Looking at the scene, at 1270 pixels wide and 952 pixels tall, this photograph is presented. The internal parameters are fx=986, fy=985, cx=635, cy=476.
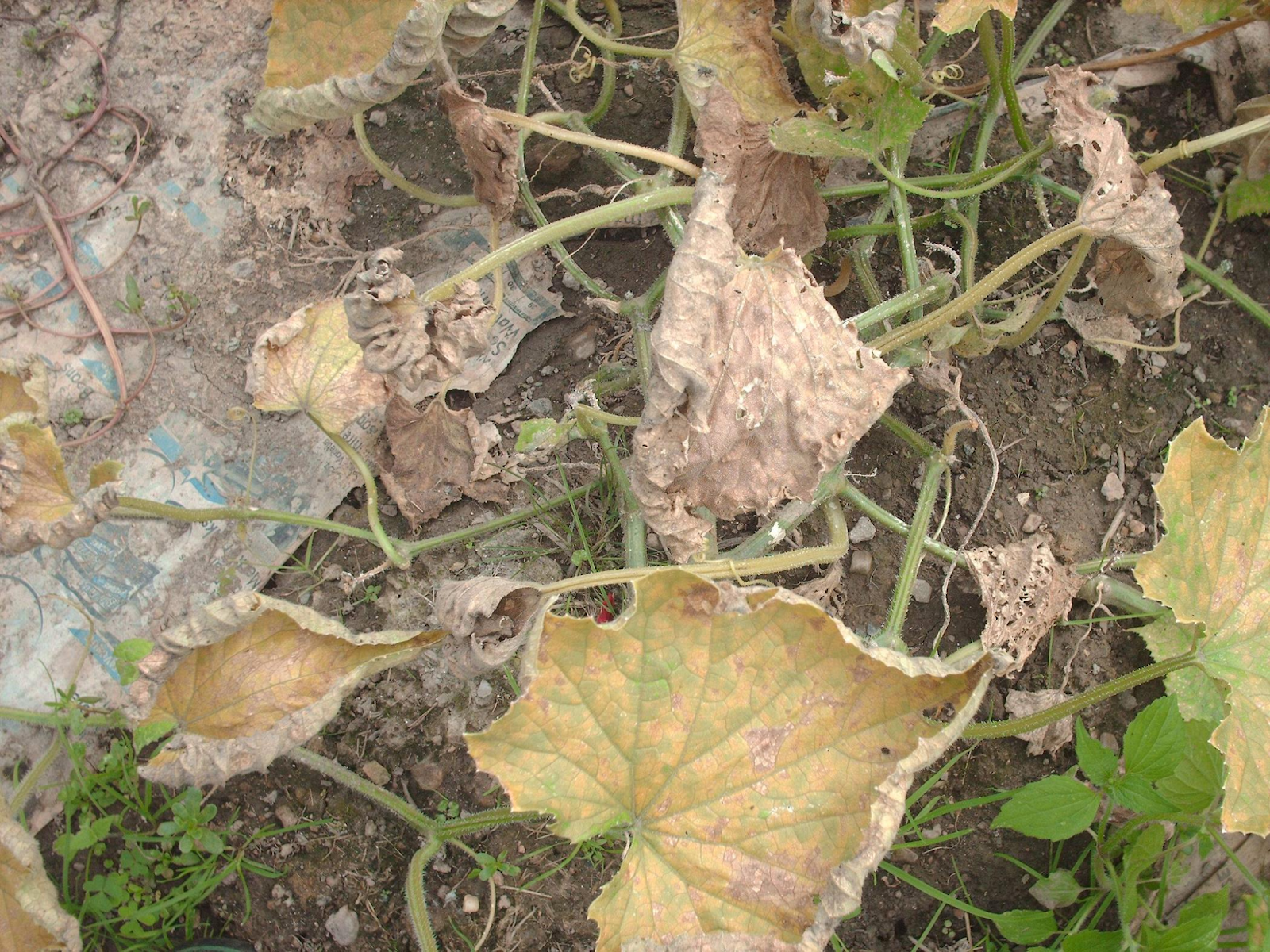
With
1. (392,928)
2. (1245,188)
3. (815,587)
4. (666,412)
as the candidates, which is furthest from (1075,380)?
(392,928)

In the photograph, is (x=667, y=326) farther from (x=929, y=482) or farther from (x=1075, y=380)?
(x=1075, y=380)

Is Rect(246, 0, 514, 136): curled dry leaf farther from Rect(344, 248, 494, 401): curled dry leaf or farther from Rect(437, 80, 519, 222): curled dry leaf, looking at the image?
Rect(344, 248, 494, 401): curled dry leaf

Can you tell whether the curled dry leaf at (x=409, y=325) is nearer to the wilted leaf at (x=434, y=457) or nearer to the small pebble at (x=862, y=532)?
the wilted leaf at (x=434, y=457)

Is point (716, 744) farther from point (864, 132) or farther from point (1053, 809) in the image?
point (864, 132)

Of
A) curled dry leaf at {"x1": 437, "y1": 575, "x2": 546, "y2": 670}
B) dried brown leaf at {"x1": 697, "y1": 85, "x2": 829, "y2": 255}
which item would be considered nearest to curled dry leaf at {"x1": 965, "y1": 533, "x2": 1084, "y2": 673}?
dried brown leaf at {"x1": 697, "y1": 85, "x2": 829, "y2": 255}

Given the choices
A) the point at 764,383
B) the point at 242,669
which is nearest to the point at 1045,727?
the point at 764,383

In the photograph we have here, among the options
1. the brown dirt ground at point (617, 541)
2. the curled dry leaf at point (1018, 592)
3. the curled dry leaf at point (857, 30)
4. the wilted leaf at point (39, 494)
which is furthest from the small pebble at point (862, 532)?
the wilted leaf at point (39, 494)
